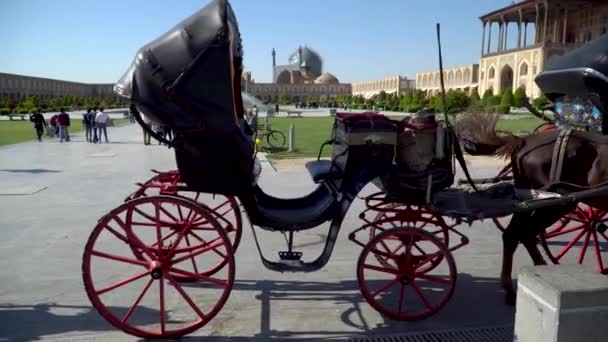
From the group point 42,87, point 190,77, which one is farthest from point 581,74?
point 42,87

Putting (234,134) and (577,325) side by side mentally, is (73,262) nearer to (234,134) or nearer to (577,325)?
(234,134)

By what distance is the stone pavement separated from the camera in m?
3.30

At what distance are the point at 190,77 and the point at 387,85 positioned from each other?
8961cm

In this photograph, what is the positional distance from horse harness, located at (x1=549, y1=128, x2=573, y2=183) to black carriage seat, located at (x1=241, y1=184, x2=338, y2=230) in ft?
5.29

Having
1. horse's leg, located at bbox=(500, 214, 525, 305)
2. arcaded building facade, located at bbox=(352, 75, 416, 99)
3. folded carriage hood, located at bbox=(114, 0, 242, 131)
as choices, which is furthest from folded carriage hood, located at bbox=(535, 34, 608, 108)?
arcaded building facade, located at bbox=(352, 75, 416, 99)

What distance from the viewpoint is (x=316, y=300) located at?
3.79 metres

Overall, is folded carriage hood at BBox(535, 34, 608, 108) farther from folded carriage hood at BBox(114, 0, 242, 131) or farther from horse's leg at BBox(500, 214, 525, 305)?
folded carriage hood at BBox(114, 0, 242, 131)

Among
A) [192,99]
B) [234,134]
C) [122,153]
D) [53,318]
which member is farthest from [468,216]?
[122,153]

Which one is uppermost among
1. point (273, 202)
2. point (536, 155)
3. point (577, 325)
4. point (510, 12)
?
point (510, 12)

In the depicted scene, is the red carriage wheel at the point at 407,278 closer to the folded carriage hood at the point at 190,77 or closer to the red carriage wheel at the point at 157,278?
the red carriage wheel at the point at 157,278

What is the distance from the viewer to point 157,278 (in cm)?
313

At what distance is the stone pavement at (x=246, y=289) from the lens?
330 centimetres

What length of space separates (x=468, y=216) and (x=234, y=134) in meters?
1.70

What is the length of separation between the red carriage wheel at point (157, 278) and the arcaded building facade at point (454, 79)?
59.8 meters
